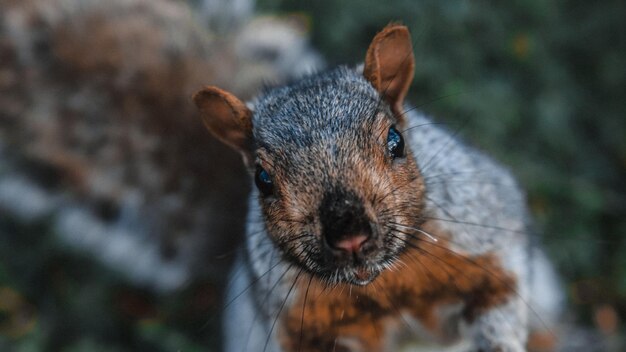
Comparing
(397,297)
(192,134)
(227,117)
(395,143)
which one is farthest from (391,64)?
(192,134)

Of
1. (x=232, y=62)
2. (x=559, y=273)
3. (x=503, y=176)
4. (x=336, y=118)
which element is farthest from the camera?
(x=559, y=273)

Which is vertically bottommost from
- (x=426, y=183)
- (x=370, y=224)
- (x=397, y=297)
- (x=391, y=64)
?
(x=397, y=297)

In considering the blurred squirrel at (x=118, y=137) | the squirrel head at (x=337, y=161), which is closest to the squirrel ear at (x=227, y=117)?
the squirrel head at (x=337, y=161)

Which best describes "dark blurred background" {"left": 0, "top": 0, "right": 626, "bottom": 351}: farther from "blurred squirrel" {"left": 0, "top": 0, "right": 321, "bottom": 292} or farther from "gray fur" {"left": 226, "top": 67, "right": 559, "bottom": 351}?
"gray fur" {"left": 226, "top": 67, "right": 559, "bottom": 351}

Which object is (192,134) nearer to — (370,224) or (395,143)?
(395,143)

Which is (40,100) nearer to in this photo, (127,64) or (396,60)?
(127,64)

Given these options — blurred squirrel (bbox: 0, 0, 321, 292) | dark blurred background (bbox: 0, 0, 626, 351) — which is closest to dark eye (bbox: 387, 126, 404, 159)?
dark blurred background (bbox: 0, 0, 626, 351)

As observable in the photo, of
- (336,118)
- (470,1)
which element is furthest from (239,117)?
(470,1)

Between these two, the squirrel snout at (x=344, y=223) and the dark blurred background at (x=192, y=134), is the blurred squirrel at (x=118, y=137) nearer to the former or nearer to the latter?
the dark blurred background at (x=192, y=134)
